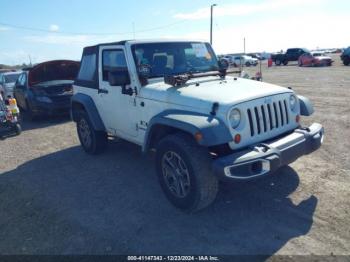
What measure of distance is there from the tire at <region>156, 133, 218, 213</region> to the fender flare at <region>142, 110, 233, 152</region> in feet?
0.68

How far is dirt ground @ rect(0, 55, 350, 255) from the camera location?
3.29 metres

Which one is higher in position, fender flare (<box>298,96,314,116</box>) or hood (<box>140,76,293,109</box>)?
hood (<box>140,76,293,109</box>)

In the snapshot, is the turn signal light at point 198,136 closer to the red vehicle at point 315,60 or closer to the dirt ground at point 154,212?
the dirt ground at point 154,212

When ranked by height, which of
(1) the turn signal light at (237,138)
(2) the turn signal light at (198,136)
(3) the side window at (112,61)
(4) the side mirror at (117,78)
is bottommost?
(1) the turn signal light at (237,138)

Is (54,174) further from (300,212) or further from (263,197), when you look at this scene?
(300,212)

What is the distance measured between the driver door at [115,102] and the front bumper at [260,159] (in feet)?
6.38

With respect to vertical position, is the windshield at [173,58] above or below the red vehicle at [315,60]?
below

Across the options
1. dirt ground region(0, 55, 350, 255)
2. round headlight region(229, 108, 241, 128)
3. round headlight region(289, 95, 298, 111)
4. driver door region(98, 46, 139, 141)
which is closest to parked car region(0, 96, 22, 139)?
dirt ground region(0, 55, 350, 255)

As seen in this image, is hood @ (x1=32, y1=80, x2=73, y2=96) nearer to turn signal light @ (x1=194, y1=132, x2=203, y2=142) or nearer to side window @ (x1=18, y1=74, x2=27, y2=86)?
side window @ (x1=18, y1=74, x2=27, y2=86)

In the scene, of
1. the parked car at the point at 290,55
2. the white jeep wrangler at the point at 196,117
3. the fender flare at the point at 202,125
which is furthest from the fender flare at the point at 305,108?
the parked car at the point at 290,55

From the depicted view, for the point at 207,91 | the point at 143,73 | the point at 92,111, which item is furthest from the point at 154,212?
the point at 92,111

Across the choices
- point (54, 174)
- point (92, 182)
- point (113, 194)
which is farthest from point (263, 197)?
point (54, 174)

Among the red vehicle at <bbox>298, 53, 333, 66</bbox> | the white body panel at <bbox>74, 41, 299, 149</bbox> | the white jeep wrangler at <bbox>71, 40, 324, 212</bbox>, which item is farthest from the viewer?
the red vehicle at <bbox>298, 53, 333, 66</bbox>

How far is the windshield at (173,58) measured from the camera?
188 inches
